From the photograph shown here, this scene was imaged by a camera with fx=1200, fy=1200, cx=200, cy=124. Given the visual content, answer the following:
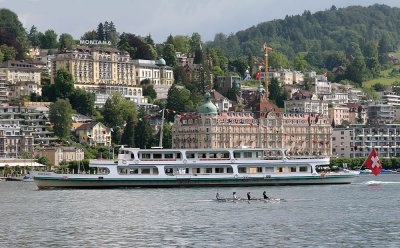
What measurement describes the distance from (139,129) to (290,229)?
5018 inches

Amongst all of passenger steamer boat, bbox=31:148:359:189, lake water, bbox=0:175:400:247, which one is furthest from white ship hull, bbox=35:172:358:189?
lake water, bbox=0:175:400:247

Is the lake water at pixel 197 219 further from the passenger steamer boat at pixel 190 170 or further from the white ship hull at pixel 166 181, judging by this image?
the passenger steamer boat at pixel 190 170

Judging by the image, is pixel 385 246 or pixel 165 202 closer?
pixel 385 246

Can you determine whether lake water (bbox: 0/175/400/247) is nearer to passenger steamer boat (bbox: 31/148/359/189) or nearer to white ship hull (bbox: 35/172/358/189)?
white ship hull (bbox: 35/172/358/189)

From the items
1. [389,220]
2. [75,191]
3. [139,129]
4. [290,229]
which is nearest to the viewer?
[290,229]

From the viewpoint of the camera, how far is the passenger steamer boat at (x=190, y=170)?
117250 millimetres

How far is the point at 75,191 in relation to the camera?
11612 cm

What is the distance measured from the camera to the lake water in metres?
68.1

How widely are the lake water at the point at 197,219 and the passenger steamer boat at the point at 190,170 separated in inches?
138

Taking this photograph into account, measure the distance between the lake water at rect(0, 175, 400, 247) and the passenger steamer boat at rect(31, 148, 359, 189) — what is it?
3513 mm

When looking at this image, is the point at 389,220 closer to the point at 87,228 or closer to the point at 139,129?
the point at 87,228

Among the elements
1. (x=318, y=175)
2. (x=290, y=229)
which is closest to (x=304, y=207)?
(x=290, y=229)

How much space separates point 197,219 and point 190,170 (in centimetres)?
3793

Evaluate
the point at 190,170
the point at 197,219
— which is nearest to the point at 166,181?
the point at 190,170
